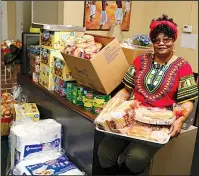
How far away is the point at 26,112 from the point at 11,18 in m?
1.51

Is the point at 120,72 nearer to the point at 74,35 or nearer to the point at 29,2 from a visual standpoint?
the point at 74,35

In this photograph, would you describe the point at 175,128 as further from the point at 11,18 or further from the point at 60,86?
the point at 11,18

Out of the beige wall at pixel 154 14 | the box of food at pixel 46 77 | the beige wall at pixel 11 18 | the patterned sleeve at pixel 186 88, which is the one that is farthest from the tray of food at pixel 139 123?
the beige wall at pixel 11 18

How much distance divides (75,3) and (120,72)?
139 cm

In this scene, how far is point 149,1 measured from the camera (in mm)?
3400

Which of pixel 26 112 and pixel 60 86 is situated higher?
pixel 60 86

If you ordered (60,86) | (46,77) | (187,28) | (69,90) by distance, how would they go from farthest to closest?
(187,28), (46,77), (60,86), (69,90)

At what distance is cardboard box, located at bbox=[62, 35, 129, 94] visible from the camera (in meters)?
1.52

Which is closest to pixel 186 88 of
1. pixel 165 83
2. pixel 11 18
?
pixel 165 83

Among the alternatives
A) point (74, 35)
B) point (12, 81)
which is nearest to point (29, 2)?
point (12, 81)

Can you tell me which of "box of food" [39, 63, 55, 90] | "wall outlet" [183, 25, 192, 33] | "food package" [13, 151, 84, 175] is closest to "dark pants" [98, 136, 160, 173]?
"food package" [13, 151, 84, 175]

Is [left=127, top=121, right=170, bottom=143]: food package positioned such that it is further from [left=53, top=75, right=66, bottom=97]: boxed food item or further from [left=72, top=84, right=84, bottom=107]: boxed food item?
[left=53, top=75, right=66, bottom=97]: boxed food item

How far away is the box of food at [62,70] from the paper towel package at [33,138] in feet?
1.12

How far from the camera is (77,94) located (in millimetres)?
1770
